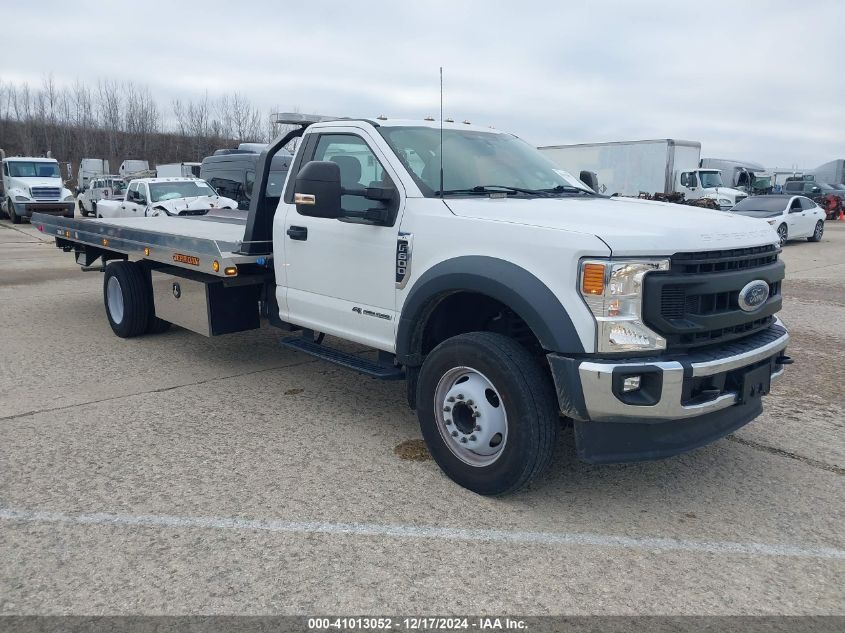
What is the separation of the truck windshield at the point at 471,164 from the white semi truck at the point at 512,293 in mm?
16

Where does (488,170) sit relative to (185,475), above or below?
above

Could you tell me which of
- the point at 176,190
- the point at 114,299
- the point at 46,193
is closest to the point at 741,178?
the point at 176,190

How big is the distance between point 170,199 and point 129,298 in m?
10.5

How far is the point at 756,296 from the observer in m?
3.68

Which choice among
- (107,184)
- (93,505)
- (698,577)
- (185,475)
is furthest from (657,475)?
(107,184)

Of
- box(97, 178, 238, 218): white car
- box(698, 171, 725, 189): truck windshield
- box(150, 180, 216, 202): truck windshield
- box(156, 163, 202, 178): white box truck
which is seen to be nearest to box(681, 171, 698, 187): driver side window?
box(698, 171, 725, 189): truck windshield

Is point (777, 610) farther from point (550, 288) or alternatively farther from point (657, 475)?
point (550, 288)

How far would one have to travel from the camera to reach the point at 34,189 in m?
26.2

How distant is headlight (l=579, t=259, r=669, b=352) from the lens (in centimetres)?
327

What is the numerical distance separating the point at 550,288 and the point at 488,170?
1.51 m

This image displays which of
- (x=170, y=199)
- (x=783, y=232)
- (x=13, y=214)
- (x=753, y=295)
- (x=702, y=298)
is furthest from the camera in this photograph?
(x=13, y=214)

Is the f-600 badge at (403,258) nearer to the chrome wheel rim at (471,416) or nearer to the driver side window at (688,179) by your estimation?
the chrome wheel rim at (471,416)

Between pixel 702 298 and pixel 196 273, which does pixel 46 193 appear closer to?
pixel 196 273

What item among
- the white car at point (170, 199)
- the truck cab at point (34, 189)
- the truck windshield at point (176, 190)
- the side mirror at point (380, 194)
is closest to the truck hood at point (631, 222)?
the side mirror at point (380, 194)
